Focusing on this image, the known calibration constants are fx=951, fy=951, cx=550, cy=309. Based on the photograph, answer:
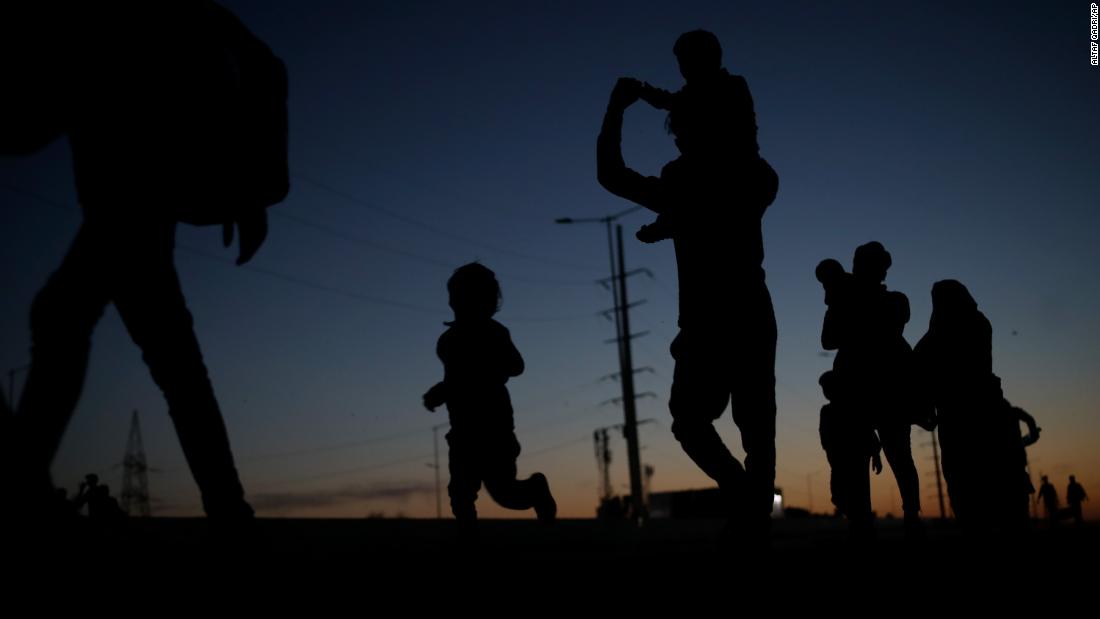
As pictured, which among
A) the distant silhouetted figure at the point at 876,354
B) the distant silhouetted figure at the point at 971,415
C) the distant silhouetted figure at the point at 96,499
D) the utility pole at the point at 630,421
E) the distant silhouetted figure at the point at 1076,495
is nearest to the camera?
the distant silhouetted figure at the point at 971,415

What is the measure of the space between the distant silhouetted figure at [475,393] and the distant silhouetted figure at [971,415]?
119 inches

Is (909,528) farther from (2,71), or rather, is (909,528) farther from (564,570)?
(2,71)

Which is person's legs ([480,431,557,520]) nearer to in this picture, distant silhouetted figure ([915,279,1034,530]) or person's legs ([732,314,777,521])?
person's legs ([732,314,777,521])

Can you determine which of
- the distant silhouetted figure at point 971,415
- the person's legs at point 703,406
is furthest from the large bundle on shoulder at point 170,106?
the distant silhouetted figure at point 971,415

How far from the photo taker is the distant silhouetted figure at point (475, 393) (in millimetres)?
6512

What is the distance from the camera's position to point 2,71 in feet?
9.47

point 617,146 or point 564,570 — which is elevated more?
point 617,146

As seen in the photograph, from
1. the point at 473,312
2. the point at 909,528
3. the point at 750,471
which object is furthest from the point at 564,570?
the point at 909,528

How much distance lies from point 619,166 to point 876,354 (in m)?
3.20

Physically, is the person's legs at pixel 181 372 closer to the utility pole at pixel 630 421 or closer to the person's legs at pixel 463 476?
the person's legs at pixel 463 476

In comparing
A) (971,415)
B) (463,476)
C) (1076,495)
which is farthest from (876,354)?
(1076,495)

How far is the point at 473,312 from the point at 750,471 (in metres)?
2.65

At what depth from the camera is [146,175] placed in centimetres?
327

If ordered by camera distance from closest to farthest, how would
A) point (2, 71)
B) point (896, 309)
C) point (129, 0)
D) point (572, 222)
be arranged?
point (2, 71) < point (129, 0) < point (896, 309) < point (572, 222)
